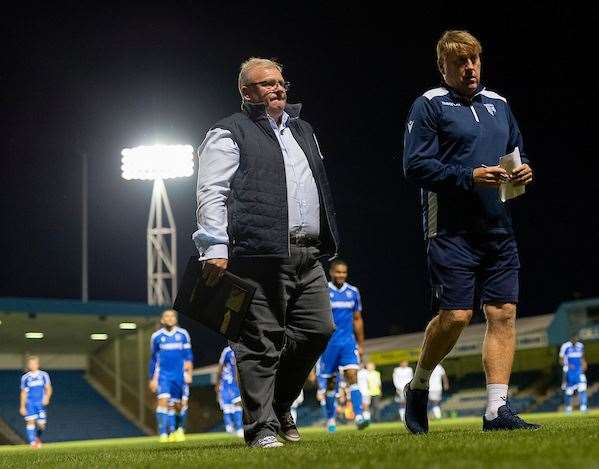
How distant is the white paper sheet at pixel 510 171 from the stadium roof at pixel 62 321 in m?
24.7

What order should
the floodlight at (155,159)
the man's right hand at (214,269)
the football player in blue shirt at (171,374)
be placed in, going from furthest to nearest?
the floodlight at (155,159)
the football player in blue shirt at (171,374)
the man's right hand at (214,269)

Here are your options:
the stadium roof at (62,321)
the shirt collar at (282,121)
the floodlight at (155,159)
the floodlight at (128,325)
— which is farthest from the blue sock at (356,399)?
the floodlight at (155,159)

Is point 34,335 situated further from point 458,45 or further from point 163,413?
point 458,45

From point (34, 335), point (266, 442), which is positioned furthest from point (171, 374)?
point (34, 335)

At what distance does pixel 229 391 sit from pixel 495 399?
18.0 m

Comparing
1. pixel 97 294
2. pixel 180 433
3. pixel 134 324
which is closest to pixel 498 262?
pixel 180 433

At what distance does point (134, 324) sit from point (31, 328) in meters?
3.42

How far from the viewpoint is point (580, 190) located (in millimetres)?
46844

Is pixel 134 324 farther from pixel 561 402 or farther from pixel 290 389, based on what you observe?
pixel 290 389

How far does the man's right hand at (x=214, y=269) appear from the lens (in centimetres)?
527

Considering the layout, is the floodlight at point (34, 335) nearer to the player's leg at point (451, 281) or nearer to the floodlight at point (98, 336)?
the floodlight at point (98, 336)

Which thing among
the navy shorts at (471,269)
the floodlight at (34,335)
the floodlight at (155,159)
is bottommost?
the floodlight at (34,335)

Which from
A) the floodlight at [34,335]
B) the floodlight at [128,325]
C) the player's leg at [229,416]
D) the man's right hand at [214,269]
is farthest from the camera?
the floodlight at [34,335]

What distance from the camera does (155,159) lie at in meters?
38.1
